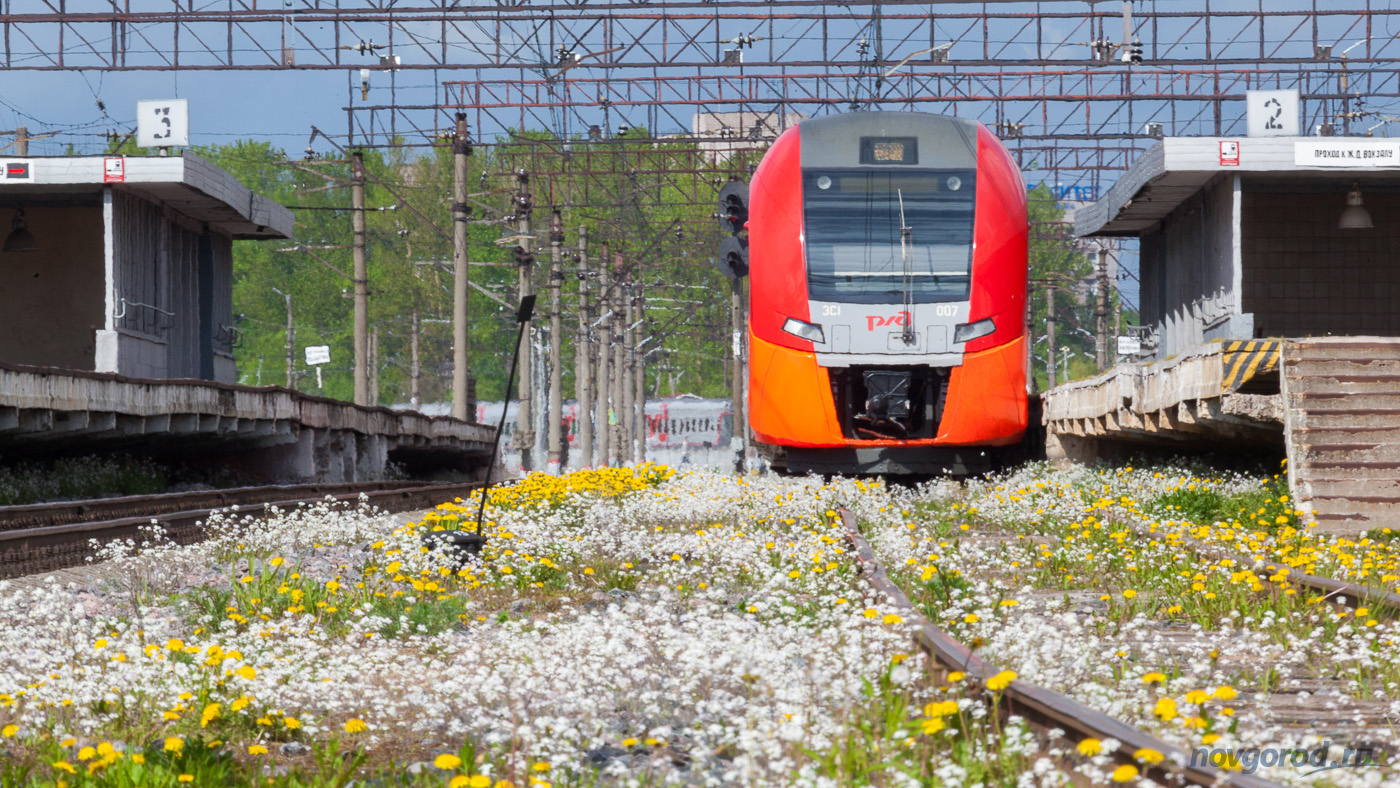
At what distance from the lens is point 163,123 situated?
2573cm

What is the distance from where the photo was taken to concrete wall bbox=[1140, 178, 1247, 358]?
19578mm

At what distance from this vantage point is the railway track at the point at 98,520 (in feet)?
28.3

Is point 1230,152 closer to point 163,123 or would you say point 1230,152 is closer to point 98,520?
point 98,520

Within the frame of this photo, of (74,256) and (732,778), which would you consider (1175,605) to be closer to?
(732,778)

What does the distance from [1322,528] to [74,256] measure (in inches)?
763

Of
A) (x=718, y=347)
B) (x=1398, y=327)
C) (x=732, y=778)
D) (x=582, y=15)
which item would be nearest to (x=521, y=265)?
(x=582, y=15)

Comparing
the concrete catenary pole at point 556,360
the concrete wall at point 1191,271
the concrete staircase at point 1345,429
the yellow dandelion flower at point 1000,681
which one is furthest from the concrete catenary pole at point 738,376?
the yellow dandelion flower at point 1000,681

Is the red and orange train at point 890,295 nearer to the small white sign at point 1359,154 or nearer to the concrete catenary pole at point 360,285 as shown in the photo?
the small white sign at point 1359,154

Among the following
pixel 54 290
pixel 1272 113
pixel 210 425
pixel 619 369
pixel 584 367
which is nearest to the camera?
pixel 210 425

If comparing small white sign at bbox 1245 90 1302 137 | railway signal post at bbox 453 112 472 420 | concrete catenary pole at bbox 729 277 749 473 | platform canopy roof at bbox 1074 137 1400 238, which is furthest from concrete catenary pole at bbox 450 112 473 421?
small white sign at bbox 1245 90 1302 137

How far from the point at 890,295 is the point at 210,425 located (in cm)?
737

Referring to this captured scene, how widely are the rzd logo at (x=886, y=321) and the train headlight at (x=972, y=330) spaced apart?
19.4 inches

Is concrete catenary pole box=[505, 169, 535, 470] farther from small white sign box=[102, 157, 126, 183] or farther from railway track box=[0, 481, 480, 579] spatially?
railway track box=[0, 481, 480, 579]

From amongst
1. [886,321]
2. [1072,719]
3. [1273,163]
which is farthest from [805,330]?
[1072,719]
